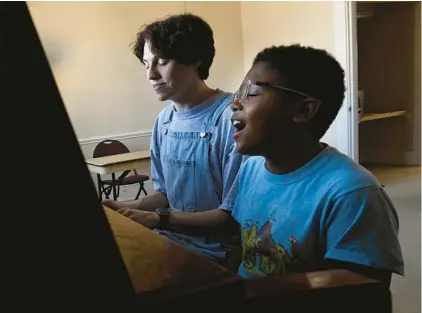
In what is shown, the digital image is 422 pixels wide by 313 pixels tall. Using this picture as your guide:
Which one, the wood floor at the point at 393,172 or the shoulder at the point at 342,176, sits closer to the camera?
the shoulder at the point at 342,176

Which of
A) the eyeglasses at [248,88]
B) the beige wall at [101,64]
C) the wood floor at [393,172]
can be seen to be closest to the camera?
the eyeglasses at [248,88]

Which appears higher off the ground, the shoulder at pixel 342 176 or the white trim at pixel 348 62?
the shoulder at pixel 342 176

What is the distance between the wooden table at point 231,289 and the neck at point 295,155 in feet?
1.60

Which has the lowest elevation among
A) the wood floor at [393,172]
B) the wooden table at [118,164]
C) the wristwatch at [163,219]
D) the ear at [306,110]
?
the wood floor at [393,172]

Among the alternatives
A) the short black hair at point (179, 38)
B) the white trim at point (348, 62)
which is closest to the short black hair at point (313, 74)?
the short black hair at point (179, 38)

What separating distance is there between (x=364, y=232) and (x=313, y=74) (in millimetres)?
328

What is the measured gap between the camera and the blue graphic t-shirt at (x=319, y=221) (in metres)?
0.79

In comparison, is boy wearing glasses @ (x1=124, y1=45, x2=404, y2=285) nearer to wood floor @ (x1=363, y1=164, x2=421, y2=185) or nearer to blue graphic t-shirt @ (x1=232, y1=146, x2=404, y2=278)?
blue graphic t-shirt @ (x1=232, y1=146, x2=404, y2=278)

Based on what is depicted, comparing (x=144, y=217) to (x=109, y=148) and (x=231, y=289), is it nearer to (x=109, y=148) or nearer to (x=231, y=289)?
(x=231, y=289)

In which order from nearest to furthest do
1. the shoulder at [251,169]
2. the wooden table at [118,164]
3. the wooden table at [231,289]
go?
the wooden table at [231,289]
the shoulder at [251,169]
the wooden table at [118,164]

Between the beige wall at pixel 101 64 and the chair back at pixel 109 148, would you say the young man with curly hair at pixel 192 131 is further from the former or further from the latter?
the beige wall at pixel 101 64

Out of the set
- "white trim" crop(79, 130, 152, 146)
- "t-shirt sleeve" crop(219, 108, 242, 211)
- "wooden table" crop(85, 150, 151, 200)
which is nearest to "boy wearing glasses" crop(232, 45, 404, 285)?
"t-shirt sleeve" crop(219, 108, 242, 211)

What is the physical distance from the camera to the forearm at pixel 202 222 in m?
1.21

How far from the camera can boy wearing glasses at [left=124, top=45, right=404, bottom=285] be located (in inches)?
31.2
